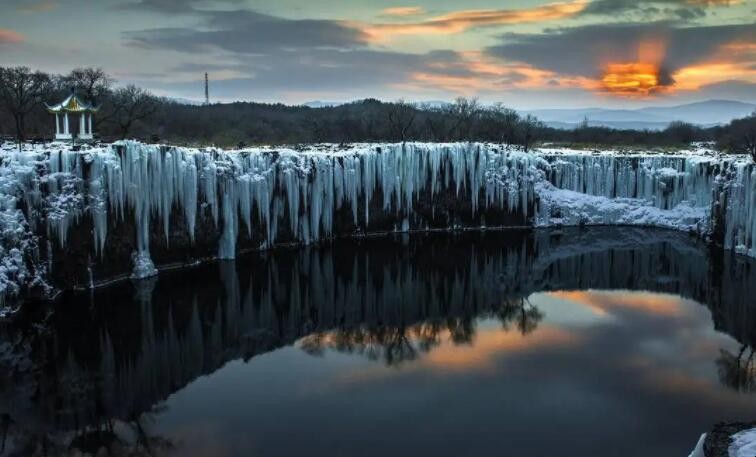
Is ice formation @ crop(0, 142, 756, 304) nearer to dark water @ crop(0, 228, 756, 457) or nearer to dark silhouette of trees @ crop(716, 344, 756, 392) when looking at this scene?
dark water @ crop(0, 228, 756, 457)

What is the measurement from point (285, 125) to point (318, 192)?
40850mm

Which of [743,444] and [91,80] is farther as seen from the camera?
[91,80]

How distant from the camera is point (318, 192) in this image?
33656 millimetres

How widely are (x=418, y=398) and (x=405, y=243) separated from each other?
2017cm

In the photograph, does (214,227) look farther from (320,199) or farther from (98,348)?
(98,348)

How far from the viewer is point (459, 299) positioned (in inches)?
951

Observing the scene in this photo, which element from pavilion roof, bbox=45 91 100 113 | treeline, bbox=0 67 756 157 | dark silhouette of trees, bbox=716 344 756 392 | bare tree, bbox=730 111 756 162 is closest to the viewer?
dark silhouette of trees, bbox=716 344 756 392

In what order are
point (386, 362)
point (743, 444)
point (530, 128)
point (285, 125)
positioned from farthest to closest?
1. point (285, 125)
2. point (530, 128)
3. point (386, 362)
4. point (743, 444)

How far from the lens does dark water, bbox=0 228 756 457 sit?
43.5ft

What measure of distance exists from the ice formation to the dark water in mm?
2474

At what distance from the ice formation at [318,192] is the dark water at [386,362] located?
2.47 m

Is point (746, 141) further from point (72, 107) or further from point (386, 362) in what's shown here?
point (72, 107)

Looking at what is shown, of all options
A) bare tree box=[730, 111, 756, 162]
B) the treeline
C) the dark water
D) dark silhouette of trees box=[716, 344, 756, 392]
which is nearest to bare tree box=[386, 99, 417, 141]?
the treeline

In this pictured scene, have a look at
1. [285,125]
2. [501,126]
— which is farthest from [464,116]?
[285,125]
